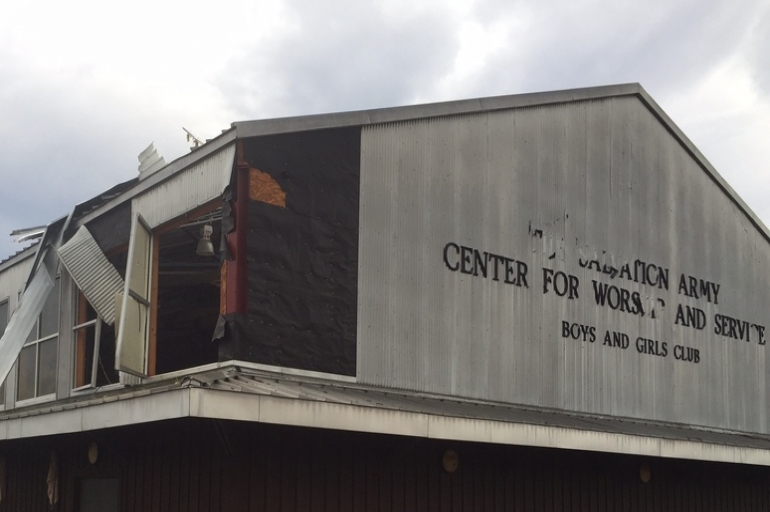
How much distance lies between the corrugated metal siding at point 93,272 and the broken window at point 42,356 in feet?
4.48

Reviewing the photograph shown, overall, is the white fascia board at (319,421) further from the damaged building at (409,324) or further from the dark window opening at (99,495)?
the dark window opening at (99,495)

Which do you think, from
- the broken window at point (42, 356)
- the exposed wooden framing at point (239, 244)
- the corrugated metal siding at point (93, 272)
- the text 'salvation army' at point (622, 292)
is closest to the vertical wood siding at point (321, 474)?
the broken window at point (42, 356)

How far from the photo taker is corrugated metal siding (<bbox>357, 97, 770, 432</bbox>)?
12.0m

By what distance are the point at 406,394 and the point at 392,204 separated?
2185 mm

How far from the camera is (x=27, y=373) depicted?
15484mm

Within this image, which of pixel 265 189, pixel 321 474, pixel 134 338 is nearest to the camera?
pixel 321 474

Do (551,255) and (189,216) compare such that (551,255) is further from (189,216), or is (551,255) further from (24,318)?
(24,318)

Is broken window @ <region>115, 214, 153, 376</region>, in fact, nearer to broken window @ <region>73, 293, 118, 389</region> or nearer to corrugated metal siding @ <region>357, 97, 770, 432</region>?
broken window @ <region>73, 293, 118, 389</region>

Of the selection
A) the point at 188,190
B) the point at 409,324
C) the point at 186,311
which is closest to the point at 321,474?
the point at 409,324

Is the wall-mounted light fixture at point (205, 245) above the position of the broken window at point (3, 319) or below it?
above

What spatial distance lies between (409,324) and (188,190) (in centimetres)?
291

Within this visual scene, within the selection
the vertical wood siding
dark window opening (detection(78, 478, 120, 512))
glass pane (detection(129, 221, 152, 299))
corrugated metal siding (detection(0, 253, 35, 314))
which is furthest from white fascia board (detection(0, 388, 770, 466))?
corrugated metal siding (detection(0, 253, 35, 314))

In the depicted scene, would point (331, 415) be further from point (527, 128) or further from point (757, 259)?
point (757, 259)

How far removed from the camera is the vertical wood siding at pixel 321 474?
32.3 feet
